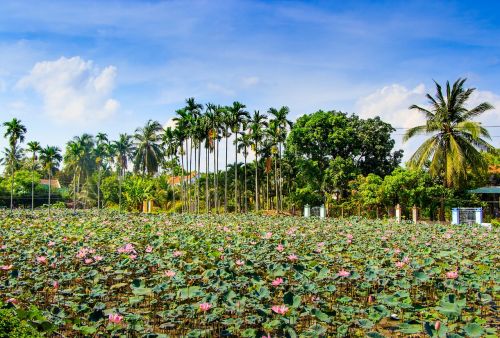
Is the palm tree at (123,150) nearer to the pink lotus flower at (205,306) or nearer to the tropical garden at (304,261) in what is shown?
the tropical garden at (304,261)

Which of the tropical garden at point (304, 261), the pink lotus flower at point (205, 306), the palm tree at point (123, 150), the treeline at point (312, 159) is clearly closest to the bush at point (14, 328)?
the tropical garden at point (304, 261)

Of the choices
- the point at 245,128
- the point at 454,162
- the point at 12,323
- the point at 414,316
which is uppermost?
the point at 245,128

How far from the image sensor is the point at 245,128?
36.8 metres

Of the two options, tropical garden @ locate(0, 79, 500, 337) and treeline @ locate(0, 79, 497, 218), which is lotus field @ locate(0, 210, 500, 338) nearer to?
tropical garden @ locate(0, 79, 500, 337)

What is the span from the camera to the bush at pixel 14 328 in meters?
3.69

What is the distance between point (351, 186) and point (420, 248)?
2333 cm

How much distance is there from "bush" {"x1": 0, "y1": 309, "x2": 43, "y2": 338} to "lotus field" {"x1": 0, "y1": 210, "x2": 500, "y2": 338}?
0.26 m

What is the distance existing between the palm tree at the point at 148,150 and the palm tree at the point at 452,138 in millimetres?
32315

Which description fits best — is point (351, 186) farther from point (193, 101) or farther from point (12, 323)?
point (12, 323)

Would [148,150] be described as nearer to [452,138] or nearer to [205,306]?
[452,138]

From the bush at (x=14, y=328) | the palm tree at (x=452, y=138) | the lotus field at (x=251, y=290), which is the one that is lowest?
the lotus field at (x=251, y=290)

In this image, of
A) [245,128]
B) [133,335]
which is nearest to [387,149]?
[245,128]

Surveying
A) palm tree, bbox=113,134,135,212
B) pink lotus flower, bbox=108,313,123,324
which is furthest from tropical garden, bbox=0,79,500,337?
palm tree, bbox=113,134,135,212

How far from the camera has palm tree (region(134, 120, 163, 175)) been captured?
51125 millimetres
